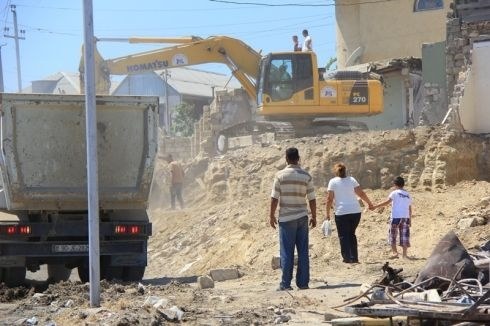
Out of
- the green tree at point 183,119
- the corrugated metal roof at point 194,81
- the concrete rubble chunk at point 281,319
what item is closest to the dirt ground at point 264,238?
the concrete rubble chunk at point 281,319

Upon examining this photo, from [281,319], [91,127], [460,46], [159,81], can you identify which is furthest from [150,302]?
[159,81]

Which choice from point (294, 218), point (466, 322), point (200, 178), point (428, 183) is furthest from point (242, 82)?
point (466, 322)

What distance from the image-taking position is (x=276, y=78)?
24078 millimetres

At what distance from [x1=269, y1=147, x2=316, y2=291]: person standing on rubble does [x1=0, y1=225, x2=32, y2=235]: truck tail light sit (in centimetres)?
394

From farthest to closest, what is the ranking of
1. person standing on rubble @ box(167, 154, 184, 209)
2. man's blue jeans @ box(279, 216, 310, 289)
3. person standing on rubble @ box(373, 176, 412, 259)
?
person standing on rubble @ box(167, 154, 184, 209), person standing on rubble @ box(373, 176, 412, 259), man's blue jeans @ box(279, 216, 310, 289)

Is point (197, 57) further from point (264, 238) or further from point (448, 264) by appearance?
point (448, 264)

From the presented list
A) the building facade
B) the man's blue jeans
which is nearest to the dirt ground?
the man's blue jeans

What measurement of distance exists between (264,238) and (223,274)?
3790mm

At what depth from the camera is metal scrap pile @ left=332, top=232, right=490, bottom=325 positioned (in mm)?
7379

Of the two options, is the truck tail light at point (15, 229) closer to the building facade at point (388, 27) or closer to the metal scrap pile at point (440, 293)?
the metal scrap pile at point (440, 293)

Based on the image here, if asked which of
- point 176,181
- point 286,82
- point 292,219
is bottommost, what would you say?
point 292,219

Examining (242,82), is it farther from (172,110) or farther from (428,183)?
(172,110)

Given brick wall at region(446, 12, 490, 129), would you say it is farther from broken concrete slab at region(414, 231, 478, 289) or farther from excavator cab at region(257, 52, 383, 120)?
broken concrete slab at region(414, 231, 478, 289)

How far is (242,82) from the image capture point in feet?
86.9
